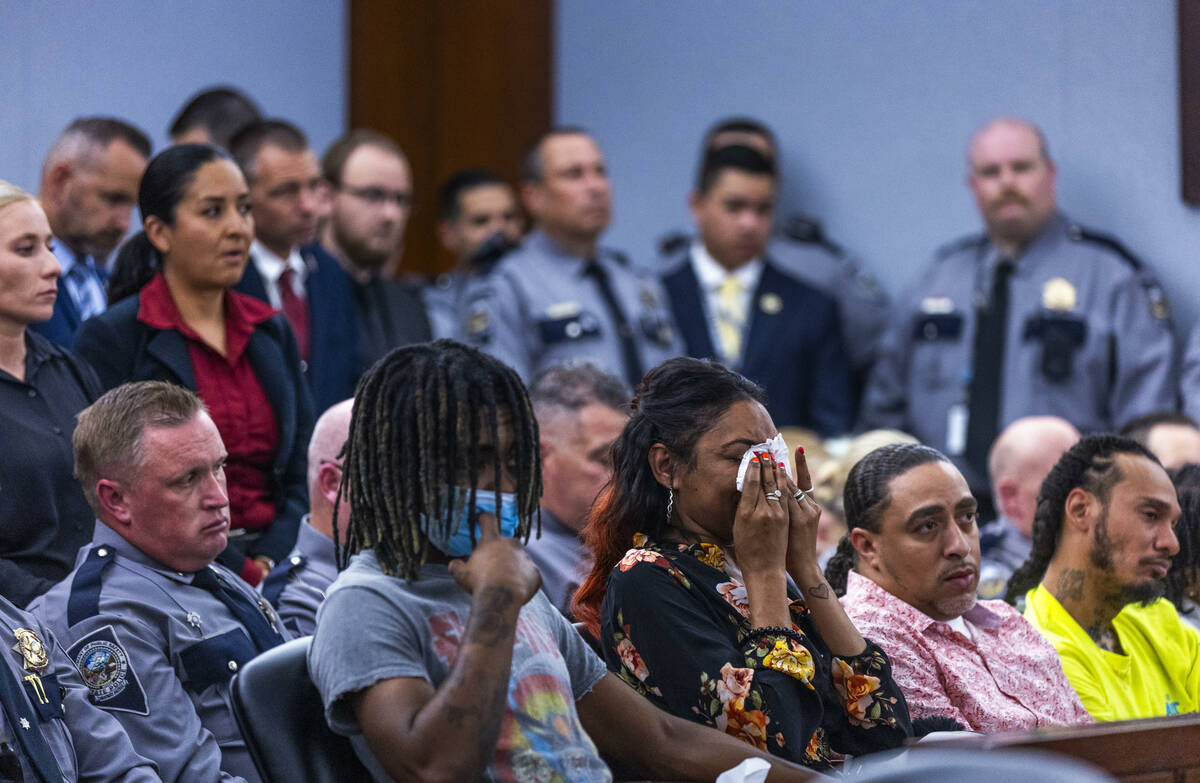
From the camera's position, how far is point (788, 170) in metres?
6.32

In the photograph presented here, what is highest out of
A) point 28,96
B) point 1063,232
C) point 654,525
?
point 28,96

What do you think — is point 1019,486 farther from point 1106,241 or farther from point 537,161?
point 537,161

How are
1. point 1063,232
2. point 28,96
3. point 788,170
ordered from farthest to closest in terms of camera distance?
point 788,170, point 1063,232, point 28,96

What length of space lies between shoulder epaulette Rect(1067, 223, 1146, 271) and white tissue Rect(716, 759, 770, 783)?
3.68m

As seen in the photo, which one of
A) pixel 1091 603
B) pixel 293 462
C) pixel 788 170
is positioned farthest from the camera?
pixel 788 170

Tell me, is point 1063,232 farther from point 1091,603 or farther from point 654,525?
point 654,525

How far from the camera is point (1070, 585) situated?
302 centimetres

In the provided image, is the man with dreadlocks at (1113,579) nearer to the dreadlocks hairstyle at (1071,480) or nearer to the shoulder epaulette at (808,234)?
the dreadlocks hairstyle at (1071,480)

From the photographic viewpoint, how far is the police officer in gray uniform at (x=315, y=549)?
9.20 feet

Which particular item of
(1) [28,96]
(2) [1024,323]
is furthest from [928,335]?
(1) [28,96]

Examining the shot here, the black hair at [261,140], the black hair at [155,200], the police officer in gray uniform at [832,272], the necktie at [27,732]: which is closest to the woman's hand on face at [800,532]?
the necktie at [27,732]

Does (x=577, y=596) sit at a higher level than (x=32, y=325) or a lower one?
lower

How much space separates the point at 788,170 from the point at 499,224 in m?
1.27

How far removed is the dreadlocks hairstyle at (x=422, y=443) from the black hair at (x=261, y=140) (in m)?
2.28
